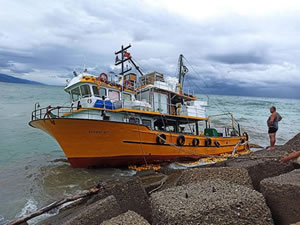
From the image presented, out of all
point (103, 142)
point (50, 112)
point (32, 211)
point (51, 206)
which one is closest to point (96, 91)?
point (50, 112)

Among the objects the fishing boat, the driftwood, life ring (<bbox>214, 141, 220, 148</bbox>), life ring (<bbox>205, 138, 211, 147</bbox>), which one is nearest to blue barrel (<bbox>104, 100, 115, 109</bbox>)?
the fishing boat

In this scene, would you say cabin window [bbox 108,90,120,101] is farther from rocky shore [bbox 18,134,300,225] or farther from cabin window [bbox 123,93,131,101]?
rocky shore [bbox 18,134,300,225]

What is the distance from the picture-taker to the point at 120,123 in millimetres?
8219

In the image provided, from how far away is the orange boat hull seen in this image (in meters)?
7.98

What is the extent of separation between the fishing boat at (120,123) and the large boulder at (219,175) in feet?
11.8

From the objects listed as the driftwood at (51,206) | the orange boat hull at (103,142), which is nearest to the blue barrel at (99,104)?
the orange boat hull at (103,142)

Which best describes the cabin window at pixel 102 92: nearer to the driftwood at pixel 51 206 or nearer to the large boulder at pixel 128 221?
the driftwood at pixel 51 206

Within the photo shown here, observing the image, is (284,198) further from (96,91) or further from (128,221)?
(96,91)

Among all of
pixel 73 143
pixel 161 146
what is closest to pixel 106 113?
pixel 73 143

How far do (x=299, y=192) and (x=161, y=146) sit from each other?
7496 mm

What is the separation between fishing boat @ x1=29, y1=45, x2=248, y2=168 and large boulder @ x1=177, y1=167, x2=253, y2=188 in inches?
142

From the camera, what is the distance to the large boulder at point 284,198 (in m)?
2.15

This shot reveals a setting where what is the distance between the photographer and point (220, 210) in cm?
191

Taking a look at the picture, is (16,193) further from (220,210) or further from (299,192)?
(299,192)
